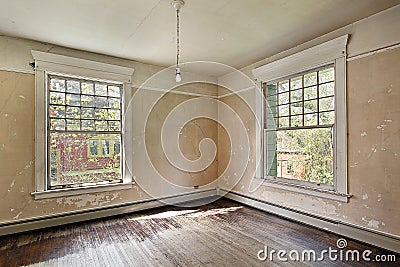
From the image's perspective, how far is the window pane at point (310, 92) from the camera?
11.5 feet

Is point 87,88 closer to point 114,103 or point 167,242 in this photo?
point 114,103

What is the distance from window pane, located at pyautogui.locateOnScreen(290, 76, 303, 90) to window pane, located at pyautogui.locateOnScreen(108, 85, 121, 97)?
299cm

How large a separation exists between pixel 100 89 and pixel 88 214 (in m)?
2.08

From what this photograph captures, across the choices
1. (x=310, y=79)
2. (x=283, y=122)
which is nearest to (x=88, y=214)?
(x=283, y=122)

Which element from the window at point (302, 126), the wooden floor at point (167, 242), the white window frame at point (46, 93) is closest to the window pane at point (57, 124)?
the white window frame at point (46, 93)

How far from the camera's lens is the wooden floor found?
8.26ft

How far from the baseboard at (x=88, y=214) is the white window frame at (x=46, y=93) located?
32 centimetres

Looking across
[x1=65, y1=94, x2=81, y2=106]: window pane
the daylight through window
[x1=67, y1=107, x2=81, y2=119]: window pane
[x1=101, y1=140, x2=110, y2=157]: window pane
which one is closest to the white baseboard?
the daylight through window

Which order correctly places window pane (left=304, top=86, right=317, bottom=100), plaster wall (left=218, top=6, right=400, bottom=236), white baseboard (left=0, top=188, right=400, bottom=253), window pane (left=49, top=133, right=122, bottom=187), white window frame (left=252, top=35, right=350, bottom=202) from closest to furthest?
plaster wall (left=218, top=6, right=400, bottom=236) → white baseboard (left=0, top=188, right=400, bottom=253) → white window frame (left=252, top=35, right=350, bottom=202) → window pane (left=304, top=86, right=317, bottom=100) → window pane (left=49, top=133, right=122, bottom=187)

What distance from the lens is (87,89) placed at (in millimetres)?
3883

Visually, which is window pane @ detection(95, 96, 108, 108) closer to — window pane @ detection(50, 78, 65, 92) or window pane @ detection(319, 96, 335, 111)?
window pane @ detection(50, 78, 65, 92)

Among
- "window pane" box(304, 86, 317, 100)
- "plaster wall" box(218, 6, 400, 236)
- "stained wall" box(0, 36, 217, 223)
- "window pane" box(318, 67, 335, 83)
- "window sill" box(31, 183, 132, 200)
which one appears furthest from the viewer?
"window pane" box(304, 86, 317, 100)

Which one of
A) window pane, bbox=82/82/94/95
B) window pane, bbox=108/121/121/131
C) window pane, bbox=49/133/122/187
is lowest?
window pane, bbox=49/133/122/187

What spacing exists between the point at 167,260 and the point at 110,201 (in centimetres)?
190
